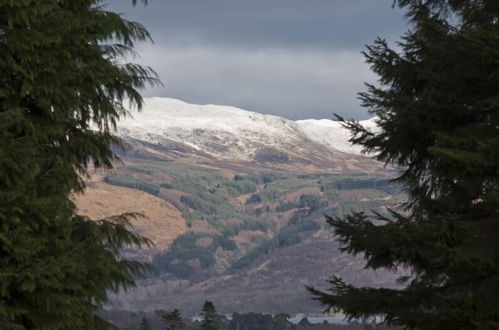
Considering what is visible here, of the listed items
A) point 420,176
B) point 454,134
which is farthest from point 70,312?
point 420,176

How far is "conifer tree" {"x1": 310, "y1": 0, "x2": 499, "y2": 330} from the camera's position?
9.77 metres

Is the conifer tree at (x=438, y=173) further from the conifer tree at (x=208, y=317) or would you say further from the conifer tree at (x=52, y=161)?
the conifer tree at (x=208, y=317)

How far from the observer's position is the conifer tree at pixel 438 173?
32.1ft

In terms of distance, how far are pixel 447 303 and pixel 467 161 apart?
5.89ft

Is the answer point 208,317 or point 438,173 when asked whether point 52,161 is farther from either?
point 208,317

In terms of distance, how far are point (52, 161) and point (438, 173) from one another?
643cm

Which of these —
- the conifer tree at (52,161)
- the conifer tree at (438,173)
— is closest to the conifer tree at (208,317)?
the conifer tree at (438,173)

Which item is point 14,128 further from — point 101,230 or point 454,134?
point 454,134

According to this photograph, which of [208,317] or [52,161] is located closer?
[52,161]

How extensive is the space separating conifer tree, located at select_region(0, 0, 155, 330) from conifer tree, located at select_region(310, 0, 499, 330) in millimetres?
4042

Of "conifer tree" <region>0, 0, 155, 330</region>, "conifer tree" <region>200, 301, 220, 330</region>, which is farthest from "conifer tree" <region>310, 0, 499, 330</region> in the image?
"conifer tree" <region>200, 301, 220, 330</region>

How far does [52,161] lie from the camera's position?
11.8 metres

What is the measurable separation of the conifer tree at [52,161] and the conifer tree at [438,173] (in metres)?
4.04

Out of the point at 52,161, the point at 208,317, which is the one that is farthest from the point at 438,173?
the point at 208,317
